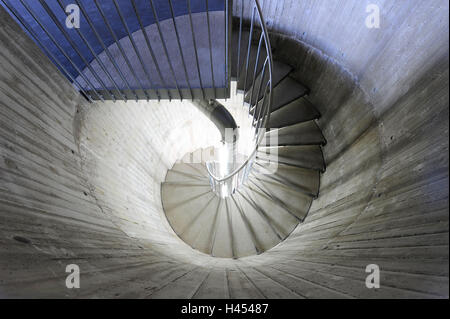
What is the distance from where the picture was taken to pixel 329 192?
11.3ft

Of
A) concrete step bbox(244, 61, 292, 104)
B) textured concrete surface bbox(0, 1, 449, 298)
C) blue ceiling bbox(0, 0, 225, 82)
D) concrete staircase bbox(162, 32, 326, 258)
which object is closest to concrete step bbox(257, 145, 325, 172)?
concrete staircase bbox(162, 32, 326, 258)

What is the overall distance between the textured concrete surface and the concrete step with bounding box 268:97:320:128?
19.7 inches

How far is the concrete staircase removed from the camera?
3.83m

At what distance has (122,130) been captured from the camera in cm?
358

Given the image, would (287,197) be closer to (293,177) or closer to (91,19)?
(293,177)

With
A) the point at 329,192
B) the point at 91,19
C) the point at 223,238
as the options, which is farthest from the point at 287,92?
the point at 91,19

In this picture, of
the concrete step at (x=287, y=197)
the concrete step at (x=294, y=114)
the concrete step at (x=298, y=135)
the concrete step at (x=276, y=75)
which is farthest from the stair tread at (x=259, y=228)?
the concrete step at (x=276, y=75)

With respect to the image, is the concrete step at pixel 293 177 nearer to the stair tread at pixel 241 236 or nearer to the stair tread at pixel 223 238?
the stair tread at pixel 241 236

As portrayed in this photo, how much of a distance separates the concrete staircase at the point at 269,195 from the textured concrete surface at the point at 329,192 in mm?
534

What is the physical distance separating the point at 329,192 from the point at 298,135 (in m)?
0.98

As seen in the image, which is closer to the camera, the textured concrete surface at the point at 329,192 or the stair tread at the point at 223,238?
the textured concrete surface at the point at 329,192

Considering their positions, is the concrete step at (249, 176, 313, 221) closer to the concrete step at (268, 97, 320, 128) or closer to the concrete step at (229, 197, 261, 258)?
the concrete step at (229, 197, 261, 258)

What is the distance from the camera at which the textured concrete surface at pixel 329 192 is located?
1282mm
